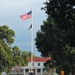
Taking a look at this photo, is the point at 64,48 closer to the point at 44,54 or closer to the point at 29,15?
the point at 44,54

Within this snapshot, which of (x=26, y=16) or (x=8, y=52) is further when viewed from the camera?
(x=8, y=52)

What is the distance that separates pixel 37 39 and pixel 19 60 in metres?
40.4

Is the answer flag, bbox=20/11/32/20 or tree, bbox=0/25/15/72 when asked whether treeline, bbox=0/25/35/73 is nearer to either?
tree, bbox=0/25/15/72

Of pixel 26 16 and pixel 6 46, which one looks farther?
pixel 6 46

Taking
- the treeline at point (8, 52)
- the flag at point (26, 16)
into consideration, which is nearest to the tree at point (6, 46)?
the treeline at point (8, 52)

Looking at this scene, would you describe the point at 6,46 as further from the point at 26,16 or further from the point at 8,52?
the point at 26,16

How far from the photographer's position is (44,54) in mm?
52750

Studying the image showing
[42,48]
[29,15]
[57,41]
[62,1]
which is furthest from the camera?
[29,15]

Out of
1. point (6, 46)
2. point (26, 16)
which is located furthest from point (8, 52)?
point (26, 16)

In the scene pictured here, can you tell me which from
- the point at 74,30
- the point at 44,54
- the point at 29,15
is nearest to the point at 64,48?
the point at 44,54

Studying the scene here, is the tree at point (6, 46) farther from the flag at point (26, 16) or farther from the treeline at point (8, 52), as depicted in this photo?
the flag at point (26, 16)

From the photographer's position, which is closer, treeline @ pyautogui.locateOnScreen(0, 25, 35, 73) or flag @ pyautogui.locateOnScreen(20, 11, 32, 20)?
flag @ pyautogui.locateOnScreen(20, 11, 32, 20)

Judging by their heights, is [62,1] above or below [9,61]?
below

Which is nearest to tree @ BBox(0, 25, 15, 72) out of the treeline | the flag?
the treeline
